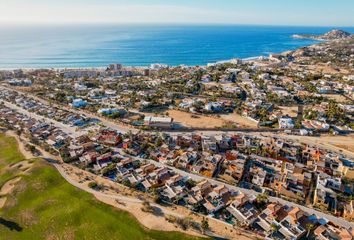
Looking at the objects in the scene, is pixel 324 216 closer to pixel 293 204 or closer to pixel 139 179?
pixel 293 204

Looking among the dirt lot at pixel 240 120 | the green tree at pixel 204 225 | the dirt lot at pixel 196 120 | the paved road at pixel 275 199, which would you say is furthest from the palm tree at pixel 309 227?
the dirt lot at pixel 196 120

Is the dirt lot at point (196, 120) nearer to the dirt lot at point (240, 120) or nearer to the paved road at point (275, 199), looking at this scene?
the dirt lot at point (240, 120)

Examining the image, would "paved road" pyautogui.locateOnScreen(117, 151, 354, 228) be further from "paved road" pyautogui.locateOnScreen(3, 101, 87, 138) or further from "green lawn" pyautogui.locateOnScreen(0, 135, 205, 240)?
"paved road" pyautogui.locateOnScreen(3, 101, 87, 138)

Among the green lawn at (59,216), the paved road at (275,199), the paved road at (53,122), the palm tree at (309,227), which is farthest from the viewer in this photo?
the paved road at (53,122)

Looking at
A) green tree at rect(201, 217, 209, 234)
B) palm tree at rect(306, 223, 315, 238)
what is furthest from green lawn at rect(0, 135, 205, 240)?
palm tree at rect(306, 223, 315, 238)

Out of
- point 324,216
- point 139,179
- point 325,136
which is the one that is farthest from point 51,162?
point 325,136

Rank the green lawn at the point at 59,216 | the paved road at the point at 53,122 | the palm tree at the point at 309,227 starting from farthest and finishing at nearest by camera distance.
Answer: the paved road at the point at 53,122, the green lawn at the point at 59,216, the palm tree at the point at 309,227

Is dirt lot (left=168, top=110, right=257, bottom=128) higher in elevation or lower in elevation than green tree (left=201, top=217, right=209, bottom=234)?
higher

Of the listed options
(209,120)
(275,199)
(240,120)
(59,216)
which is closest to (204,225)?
(275,199)

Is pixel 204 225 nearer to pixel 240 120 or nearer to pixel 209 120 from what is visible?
pixel 209 120
